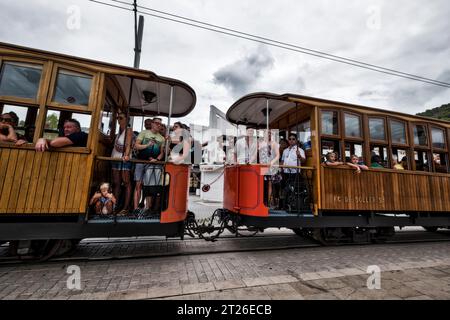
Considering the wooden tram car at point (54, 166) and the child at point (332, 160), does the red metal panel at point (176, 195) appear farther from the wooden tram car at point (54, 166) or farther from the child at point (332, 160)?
the child at point (332, 160)

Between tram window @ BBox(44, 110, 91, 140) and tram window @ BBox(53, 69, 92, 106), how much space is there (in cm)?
23

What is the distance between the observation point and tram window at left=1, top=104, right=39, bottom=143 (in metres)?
3.39

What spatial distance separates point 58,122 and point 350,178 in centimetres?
599

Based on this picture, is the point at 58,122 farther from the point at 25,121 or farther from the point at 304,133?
the point at 304,133

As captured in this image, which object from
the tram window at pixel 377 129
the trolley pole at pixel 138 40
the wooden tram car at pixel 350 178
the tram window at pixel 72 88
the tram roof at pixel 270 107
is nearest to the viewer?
the tram window at pixel 72 88

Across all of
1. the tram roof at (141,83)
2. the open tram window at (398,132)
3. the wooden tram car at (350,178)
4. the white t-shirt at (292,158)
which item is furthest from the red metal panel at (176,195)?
the open tram window at (398,132)

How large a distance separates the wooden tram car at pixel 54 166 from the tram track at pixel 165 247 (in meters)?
0.43

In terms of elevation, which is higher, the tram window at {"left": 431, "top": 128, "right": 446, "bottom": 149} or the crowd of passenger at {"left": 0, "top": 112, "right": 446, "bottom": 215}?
the tram window at {"left": 431, "top": 128, "right": 446, "bottom": 149}

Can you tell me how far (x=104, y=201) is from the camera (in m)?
3.70

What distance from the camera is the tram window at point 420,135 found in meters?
5.55

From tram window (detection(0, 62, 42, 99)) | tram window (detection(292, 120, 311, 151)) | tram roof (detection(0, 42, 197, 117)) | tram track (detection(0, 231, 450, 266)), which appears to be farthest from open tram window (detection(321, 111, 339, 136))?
tram window (detection(0, 62, 42, 99))

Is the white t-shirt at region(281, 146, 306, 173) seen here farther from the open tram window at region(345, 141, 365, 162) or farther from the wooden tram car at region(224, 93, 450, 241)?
the open tram window at region(345, 141, 365, 162)
